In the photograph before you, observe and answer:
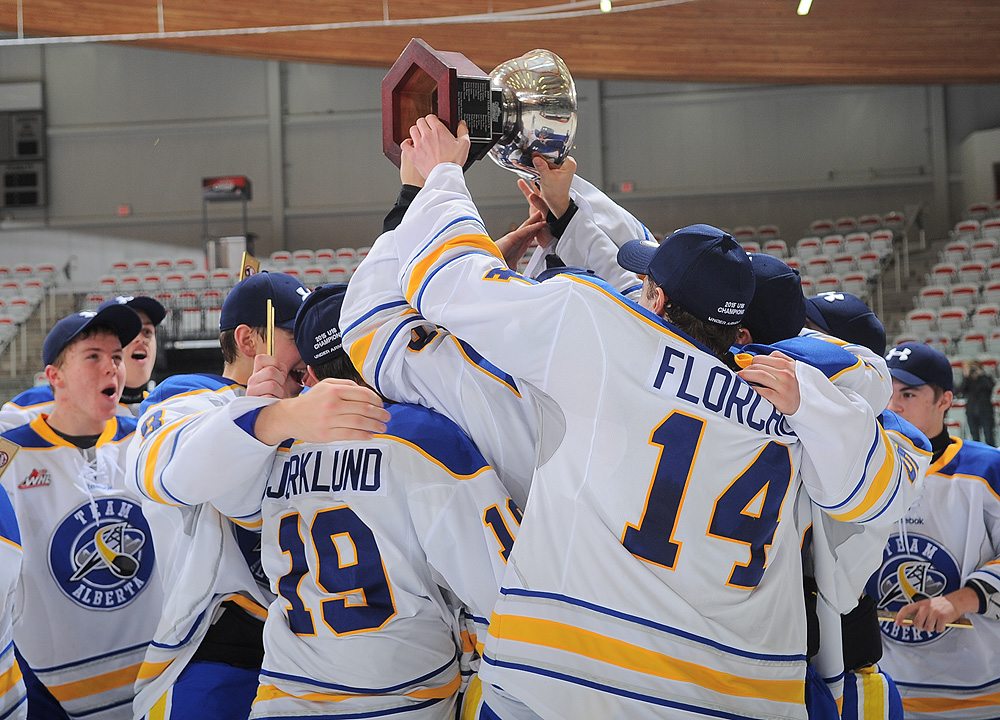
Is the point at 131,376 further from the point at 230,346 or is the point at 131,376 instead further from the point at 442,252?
the point at 442,252

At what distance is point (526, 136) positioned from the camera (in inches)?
97.5

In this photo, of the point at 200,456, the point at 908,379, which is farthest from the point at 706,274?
the point at 908,379

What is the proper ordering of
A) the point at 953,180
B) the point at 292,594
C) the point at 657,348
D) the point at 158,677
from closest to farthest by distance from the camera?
the point at 657,348 < the point at 292,594 < the point at 158,677 < the point at 953,180

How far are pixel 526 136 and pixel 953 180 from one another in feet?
61.2

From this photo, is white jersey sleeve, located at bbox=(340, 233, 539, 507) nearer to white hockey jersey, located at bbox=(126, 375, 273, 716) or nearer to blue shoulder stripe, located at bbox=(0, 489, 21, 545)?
white hockey jersey, located at bbox=(126, 375, 273, 716)

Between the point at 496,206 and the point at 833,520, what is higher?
the point at 496,206

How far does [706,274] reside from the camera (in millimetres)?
1966

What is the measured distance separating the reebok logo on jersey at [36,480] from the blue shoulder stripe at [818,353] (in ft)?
7.54

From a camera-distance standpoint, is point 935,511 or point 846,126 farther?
point 846,126

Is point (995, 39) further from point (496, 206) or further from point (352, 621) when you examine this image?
point (352, 621)

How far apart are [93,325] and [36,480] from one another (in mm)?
548

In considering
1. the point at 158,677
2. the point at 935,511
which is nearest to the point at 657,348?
the point at 158,677

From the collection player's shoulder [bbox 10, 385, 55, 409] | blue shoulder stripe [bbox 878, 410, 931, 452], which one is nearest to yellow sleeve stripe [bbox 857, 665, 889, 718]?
blue shoulder stripe [bbox 878, 410, 931, 452]

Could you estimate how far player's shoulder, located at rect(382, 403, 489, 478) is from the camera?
7.04 ft
